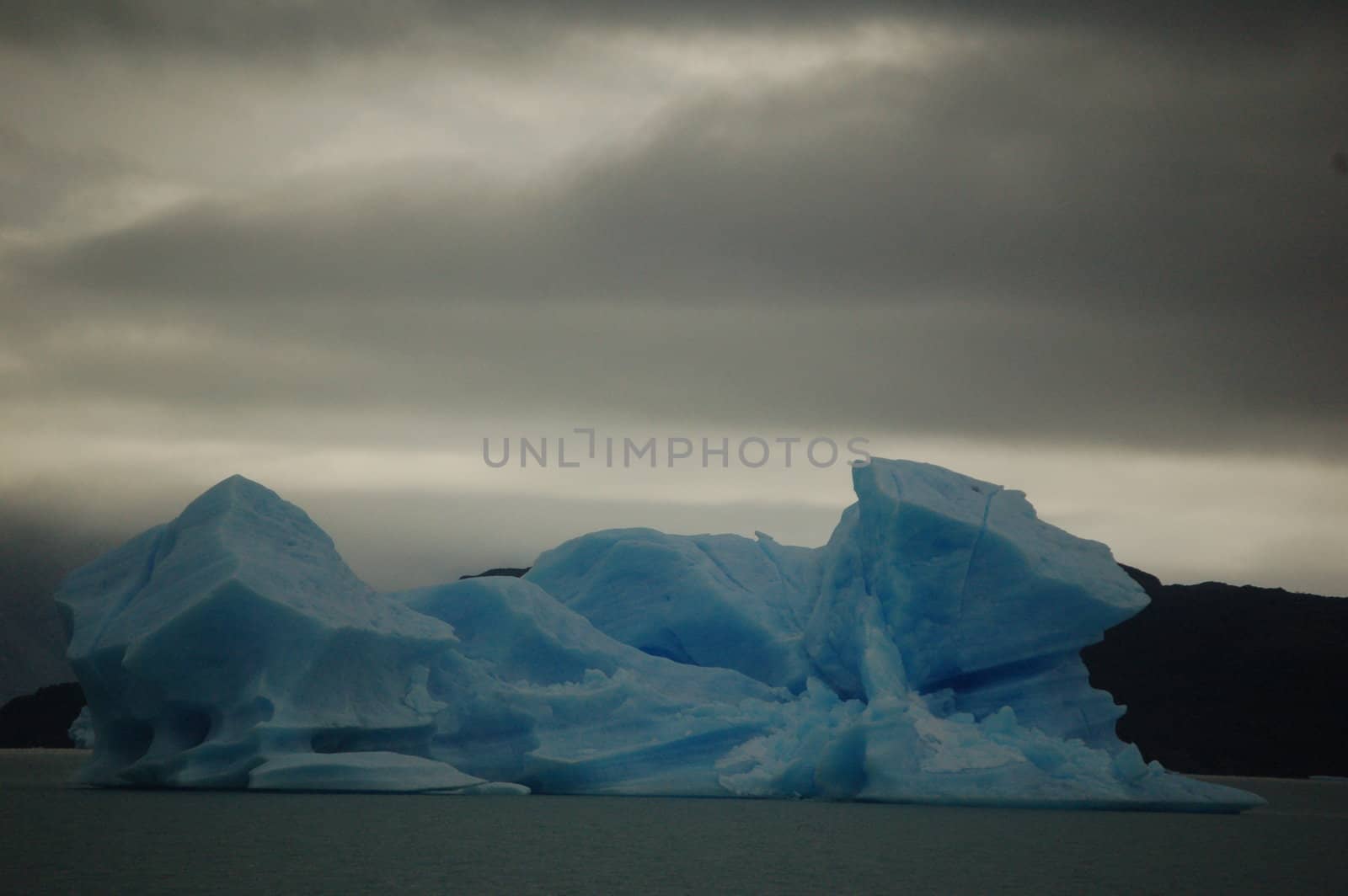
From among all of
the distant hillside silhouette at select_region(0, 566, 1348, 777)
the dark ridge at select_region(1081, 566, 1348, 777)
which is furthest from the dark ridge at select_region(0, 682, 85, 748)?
the dark ridge at select_region(1081, 566, 1348, 777)

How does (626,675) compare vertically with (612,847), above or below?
above

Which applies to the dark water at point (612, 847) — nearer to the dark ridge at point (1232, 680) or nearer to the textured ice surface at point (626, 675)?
the textured ice surface at point (626, 675)

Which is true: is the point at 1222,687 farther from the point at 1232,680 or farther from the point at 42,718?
the point at 42,718

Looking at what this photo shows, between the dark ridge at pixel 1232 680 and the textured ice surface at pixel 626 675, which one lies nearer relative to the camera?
the textured ice surface at pixel 626 675

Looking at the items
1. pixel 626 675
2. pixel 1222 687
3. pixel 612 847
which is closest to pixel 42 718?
pixel 1222 687

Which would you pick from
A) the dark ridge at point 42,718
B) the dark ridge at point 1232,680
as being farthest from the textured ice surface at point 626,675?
the dark ridge at point 42,718

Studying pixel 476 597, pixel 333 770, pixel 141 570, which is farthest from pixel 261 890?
pixel 476 597
